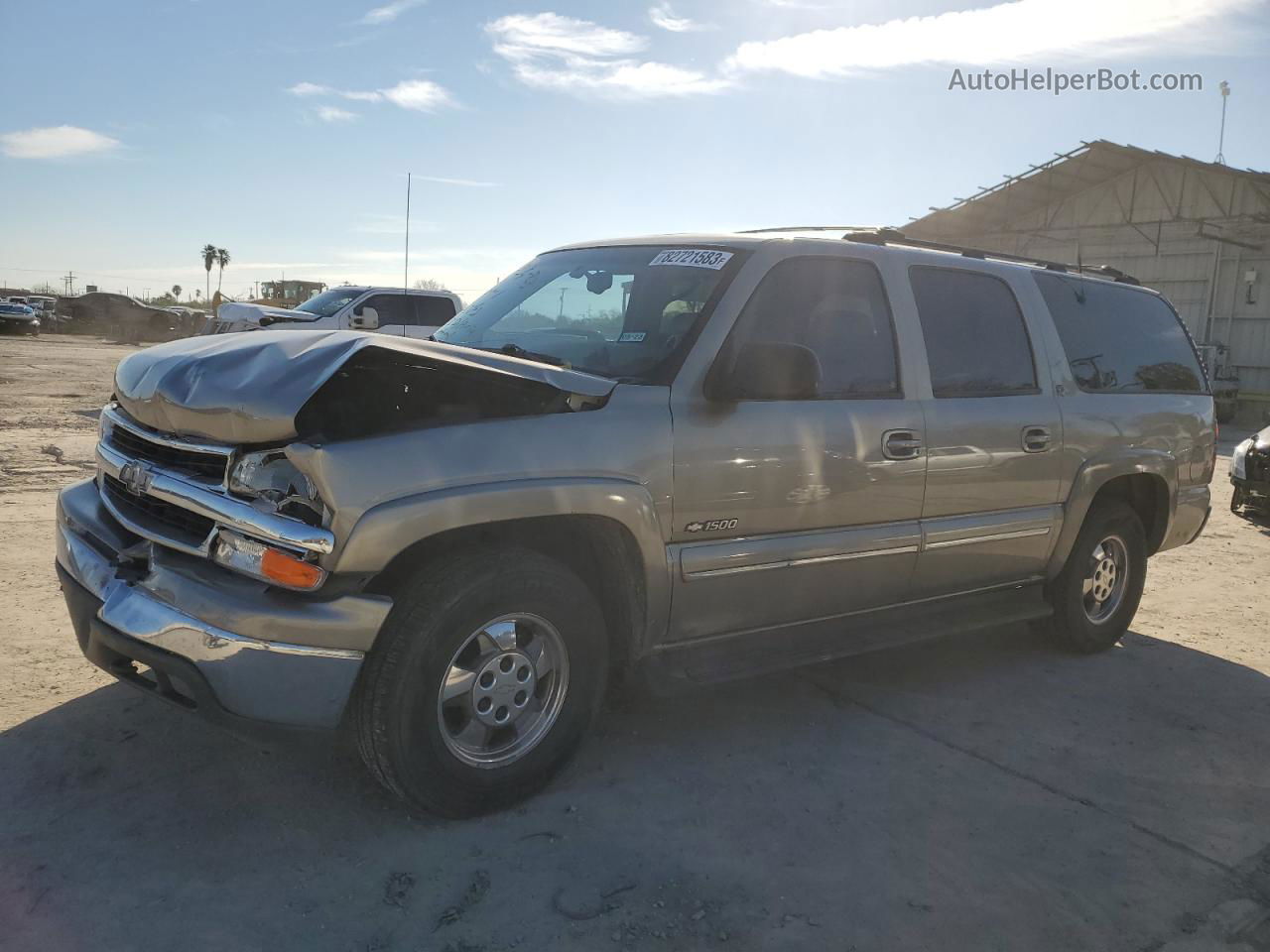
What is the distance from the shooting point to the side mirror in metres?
3.36

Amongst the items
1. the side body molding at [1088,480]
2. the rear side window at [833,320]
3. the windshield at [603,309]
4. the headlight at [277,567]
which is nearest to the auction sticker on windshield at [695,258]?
the windshield at [603,309]

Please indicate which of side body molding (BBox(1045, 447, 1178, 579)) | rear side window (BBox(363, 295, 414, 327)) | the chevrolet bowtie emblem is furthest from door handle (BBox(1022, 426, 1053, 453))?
rear side window (BBox(363, 295, 414, 327))

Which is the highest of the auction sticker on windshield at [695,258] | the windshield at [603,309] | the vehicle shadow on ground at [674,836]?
the auction sticker on windshield at [695,258]

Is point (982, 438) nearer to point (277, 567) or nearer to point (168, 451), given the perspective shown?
point (277, 567)

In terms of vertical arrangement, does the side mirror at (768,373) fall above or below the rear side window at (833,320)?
below

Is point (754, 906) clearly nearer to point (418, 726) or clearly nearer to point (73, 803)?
point (418, 726)

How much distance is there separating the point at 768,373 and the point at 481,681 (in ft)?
4.51

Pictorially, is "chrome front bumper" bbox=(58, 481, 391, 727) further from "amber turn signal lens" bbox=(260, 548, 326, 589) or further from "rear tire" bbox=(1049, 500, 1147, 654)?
"rear tire" bbox=(1049, 500, 1147, 654)

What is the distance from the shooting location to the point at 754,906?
2.82m

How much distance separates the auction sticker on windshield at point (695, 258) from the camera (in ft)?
12.5

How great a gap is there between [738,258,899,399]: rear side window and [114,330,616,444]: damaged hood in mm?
807

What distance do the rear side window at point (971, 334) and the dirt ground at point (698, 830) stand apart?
1461 millimetres

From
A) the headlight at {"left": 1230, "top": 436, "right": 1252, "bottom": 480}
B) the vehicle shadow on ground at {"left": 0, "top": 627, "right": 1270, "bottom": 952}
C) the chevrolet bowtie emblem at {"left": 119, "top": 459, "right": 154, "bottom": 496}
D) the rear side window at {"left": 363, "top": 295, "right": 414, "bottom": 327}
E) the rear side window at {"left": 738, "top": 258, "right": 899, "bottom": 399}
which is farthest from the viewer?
the rear side window at {"left": 363, "top": 295, "right": 414, "bottom": 327}

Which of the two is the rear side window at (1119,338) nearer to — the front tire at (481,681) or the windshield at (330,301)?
the front tire at (481,681)
